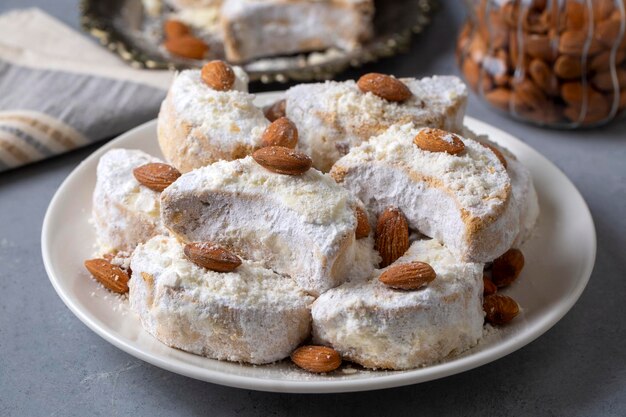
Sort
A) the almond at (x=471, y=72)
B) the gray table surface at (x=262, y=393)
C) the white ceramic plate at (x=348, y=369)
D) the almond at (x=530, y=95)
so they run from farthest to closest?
the almond at (x=471, y=72) → the almond at (x=530, y=95) → the gray table surface at (x=262, y=393) → the white ceramic plate at (x=348, y=369)

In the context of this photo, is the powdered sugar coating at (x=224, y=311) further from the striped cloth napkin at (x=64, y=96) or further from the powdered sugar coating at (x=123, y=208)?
the striped cloth napkin at (x=64, y=96)

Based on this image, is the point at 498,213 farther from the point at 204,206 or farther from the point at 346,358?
the point at 204,206

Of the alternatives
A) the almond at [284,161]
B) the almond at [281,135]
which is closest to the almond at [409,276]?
the almond at [284,161]

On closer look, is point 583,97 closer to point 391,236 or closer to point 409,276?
point 391,236

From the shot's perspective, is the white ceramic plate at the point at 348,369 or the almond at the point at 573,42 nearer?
the white ceramic plate at the point at 348,369

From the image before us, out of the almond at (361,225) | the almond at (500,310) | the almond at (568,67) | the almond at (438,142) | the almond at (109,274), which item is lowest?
the almond at (109,274)

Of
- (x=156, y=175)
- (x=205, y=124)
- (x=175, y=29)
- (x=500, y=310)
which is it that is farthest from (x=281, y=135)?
(x=175, y=29)
